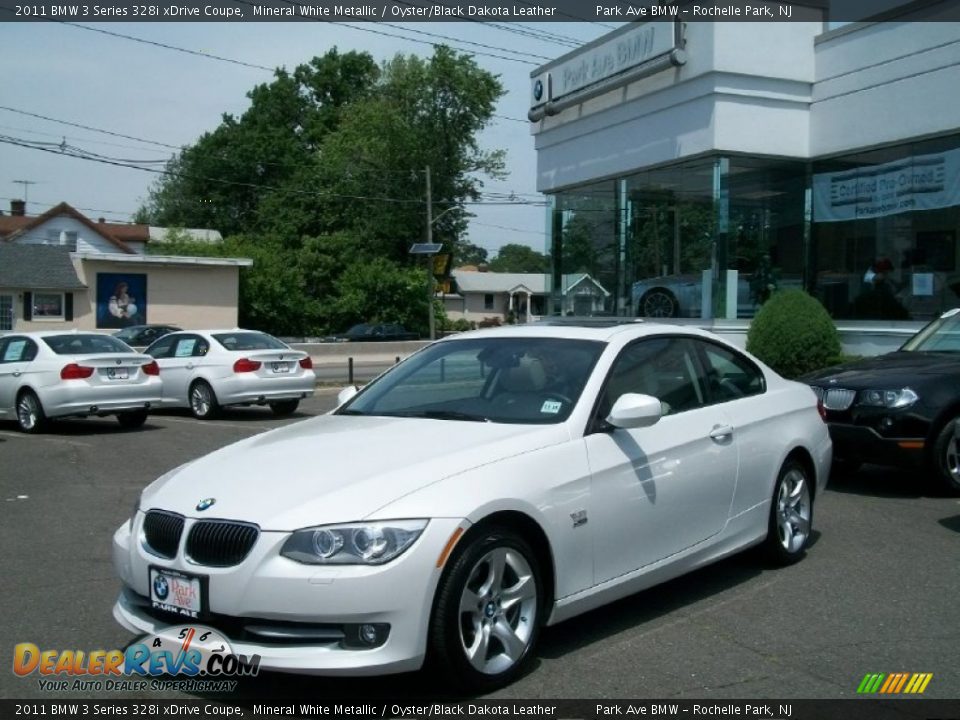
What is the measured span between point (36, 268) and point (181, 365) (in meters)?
30.0

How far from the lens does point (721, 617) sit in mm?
5793

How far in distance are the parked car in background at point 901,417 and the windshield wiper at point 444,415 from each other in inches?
197

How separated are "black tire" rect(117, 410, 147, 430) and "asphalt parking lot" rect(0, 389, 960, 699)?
629cm

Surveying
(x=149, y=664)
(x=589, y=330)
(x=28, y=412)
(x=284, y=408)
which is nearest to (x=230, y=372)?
(x=284, y=408)

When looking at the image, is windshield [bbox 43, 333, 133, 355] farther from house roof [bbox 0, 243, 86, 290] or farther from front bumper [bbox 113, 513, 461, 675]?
house roof [bbox 0, 243, 86, 290]

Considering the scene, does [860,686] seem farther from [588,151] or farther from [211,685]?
[588,151]

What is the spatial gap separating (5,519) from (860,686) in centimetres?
687

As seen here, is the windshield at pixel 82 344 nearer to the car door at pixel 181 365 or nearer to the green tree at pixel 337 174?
the car door at pixel 181 365

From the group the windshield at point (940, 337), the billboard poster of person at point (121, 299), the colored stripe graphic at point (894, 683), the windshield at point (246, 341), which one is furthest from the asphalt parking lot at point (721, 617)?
the billboard poster of person at point (121, 299)

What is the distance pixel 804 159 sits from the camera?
19078 mm

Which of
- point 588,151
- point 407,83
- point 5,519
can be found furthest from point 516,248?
point 5,519

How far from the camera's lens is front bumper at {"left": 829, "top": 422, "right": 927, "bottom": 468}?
29.7 feet

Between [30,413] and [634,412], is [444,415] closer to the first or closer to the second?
[634,412]

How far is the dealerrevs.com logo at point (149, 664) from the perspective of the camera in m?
4.39
